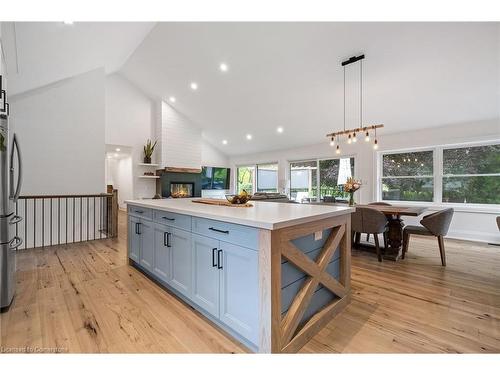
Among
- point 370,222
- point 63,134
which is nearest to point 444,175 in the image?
point 370,222

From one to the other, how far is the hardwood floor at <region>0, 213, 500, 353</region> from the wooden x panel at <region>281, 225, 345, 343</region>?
24 centimetres

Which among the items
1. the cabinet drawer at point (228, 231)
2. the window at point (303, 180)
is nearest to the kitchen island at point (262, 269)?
the cabinet drawer at point (228, 231)

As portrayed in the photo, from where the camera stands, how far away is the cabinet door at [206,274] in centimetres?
175

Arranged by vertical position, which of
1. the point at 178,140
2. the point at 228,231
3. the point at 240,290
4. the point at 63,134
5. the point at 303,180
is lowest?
the point at 240,290

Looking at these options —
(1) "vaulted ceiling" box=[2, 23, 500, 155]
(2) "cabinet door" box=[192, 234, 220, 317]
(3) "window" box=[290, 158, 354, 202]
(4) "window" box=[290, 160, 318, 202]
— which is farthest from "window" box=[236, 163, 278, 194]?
(2) "cabinet door" box=[192, 234, 220, 317]

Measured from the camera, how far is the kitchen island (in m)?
1.41

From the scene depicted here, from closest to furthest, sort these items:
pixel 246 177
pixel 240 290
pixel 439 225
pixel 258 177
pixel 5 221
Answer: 1. pixel 240 290
2. pixel 5 221
3. pixel 439 225
4. pixel 258 177
5. pixel 246 177

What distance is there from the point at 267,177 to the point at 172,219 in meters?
6.94

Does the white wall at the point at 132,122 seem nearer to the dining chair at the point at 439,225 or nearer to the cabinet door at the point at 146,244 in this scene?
the cabinet door at the point at 146,244

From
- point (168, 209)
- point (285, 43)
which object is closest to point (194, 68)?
point (285, 43)

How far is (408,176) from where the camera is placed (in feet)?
18.4

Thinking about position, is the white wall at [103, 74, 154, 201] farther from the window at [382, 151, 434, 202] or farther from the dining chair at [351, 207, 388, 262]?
the window at [382, 151, 434, 202]

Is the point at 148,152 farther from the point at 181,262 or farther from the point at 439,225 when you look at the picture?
the point at 439,225
